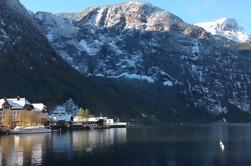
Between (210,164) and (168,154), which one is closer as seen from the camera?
(210,164)

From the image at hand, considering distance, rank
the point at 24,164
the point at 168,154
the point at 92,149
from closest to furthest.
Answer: the point at 24,164, the point at 168,154, the point at 92,149

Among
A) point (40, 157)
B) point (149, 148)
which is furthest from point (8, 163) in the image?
point (149, 148)

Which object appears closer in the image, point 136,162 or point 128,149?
point 136,162

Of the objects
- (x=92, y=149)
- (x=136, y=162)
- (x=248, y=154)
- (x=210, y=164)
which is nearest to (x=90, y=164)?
(x=136, y=162)

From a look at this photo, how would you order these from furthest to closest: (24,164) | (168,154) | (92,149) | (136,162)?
(92,149)
(168,154)
(136,162)
(24,164)

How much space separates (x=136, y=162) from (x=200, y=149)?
42839 mm

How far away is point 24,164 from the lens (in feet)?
381

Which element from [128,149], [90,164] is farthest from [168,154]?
[90,164]

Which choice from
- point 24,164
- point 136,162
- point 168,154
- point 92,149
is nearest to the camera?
point 24,164

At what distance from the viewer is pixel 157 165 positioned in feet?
395

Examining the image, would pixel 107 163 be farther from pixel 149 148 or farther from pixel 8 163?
pixel 149 148

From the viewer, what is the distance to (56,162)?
4761 inches

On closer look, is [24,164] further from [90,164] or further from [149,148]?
[149,148]

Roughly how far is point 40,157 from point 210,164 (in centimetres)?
4235
